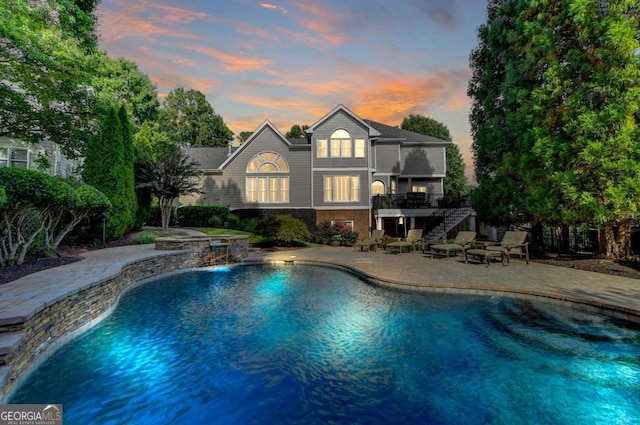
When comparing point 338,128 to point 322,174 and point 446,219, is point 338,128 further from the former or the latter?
point 446,219

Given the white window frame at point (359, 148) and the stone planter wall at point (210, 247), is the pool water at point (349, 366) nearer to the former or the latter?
the stone planter wall at point (210, 247)

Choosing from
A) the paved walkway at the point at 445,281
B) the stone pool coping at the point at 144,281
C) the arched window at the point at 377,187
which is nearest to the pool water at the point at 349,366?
the stone pool coping at the point at 144,281

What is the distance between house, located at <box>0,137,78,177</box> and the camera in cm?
1639

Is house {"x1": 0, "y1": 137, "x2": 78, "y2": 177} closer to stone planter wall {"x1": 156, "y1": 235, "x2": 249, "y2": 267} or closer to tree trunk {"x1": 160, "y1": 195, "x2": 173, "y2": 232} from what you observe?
tree trunk {"x1": 160, "y1": 195, "x2": 173, "y2": 232}

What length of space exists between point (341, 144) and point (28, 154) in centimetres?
2004

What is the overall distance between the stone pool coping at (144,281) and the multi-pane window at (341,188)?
11.2 metres

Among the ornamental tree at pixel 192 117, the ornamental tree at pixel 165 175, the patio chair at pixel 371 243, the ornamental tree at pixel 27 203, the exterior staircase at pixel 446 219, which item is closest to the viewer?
the ornamental tree at pixel 27 203

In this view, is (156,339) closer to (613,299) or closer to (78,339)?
(78,339)

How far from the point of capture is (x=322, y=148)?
83.0 ft

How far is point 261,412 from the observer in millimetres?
4059

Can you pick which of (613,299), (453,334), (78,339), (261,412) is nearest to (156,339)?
(78,339)

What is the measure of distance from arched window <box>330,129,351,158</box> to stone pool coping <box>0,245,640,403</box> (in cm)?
1287

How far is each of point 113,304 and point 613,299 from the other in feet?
41.5

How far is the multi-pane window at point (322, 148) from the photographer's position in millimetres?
25281
